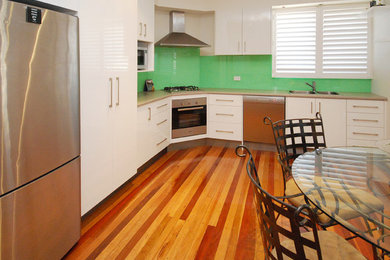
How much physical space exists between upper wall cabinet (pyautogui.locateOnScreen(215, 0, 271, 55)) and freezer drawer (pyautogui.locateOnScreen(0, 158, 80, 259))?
3.50m

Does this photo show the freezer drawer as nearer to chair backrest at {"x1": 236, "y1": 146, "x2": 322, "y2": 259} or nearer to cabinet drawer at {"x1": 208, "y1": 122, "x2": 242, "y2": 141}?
chair backrest at {"x1": 236, "y1": 146, "x2": 322, "y2": 259}

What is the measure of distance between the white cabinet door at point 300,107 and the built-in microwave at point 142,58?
82.7 inches

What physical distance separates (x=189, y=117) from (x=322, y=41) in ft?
7.69

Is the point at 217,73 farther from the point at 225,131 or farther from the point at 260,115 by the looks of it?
the point at 260,115

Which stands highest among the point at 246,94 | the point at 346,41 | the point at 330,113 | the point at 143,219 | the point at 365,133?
the point at 346,41

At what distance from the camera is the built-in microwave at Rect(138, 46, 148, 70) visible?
3.96 metres

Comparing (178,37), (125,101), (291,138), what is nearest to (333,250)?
(291,138)

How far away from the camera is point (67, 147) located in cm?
190

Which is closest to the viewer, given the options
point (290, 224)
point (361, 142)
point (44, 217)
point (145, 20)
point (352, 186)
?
point (290, 224)

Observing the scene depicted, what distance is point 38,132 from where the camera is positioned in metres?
1.62

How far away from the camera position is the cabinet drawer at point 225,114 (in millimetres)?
4621

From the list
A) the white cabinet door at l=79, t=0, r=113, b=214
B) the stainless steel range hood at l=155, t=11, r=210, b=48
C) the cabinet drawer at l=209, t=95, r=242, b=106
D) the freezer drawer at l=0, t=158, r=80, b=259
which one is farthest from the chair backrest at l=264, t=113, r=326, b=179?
the stainless steel range hood at l=155, t=11, r=210, b=48

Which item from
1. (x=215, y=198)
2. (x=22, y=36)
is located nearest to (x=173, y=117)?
(x=215, y=198)

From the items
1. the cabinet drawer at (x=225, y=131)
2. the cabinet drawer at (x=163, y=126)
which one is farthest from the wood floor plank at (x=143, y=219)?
the cabinet drawer at (x=225, y=131)
